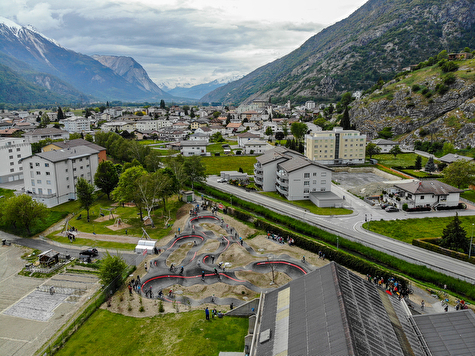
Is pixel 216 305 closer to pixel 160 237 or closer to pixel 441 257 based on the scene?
pixel 160 237

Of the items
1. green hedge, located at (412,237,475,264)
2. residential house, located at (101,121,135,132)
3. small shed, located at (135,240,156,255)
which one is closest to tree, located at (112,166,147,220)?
small shed, located at (135,240,156,255)

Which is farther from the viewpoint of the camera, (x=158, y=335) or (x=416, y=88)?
(x=416, y=88)

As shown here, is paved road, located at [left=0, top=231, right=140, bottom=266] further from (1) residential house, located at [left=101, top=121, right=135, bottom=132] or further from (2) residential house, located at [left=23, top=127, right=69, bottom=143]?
(1) residential house, located at [left=101, top=121, right=135, bottom=132]

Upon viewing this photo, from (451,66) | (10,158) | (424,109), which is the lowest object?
(10,158)

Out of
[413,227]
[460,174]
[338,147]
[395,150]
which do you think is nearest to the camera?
[413,227]

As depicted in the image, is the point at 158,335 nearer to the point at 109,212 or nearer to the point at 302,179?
the point at 109,212

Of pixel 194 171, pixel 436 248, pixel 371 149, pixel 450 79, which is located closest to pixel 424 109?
pixel 450 79
